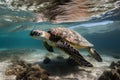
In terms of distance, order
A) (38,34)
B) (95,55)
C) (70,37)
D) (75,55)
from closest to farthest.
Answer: (75,55) → (38,34) → (70,37) → (95,55)

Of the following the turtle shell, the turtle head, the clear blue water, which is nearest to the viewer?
the turtle head

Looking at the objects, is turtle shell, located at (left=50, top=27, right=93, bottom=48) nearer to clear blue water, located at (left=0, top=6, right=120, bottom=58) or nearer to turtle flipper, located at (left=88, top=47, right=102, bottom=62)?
turtle flipper, located at (left=88, top=47, right=102, bottom=62)

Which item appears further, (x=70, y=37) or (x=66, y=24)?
(x=66, y=24)

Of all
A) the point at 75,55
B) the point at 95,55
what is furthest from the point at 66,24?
the point at 75,55

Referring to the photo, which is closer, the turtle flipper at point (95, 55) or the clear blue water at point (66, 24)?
the turtle flipper at point (95, 55)

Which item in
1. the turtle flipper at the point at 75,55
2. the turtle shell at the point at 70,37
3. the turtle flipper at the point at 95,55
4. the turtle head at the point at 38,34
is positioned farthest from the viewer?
the turtle flipper at the point at 95,55

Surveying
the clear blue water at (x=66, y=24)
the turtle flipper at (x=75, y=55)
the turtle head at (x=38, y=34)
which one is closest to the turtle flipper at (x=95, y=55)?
the turtle flipper at (x=75, y=55)

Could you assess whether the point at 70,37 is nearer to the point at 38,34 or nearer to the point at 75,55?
the point at 38,34

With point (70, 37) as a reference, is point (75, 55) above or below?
below

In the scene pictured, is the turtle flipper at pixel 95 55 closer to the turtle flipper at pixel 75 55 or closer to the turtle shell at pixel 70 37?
the turtle shell at pixel 70 37

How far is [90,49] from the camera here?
39.8 feet

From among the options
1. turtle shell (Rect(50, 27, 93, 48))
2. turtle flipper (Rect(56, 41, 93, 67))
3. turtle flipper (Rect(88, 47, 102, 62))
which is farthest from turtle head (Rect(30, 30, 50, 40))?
turtle flipper (Rect(88, 47, 102, 62))

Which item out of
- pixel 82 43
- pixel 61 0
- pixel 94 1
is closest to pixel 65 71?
pixel 82 43

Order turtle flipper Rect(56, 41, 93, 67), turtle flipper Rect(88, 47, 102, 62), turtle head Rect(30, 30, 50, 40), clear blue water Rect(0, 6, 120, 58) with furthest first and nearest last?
1. clear blue water Rect(0, 6, 120, 58)
2. turtle flipper Rect(88, 47, 102, 62)
3. turtle head Rect(30, 30, 50, 40)
4. turtle flipper Rect(56, 41, 93, 67)
